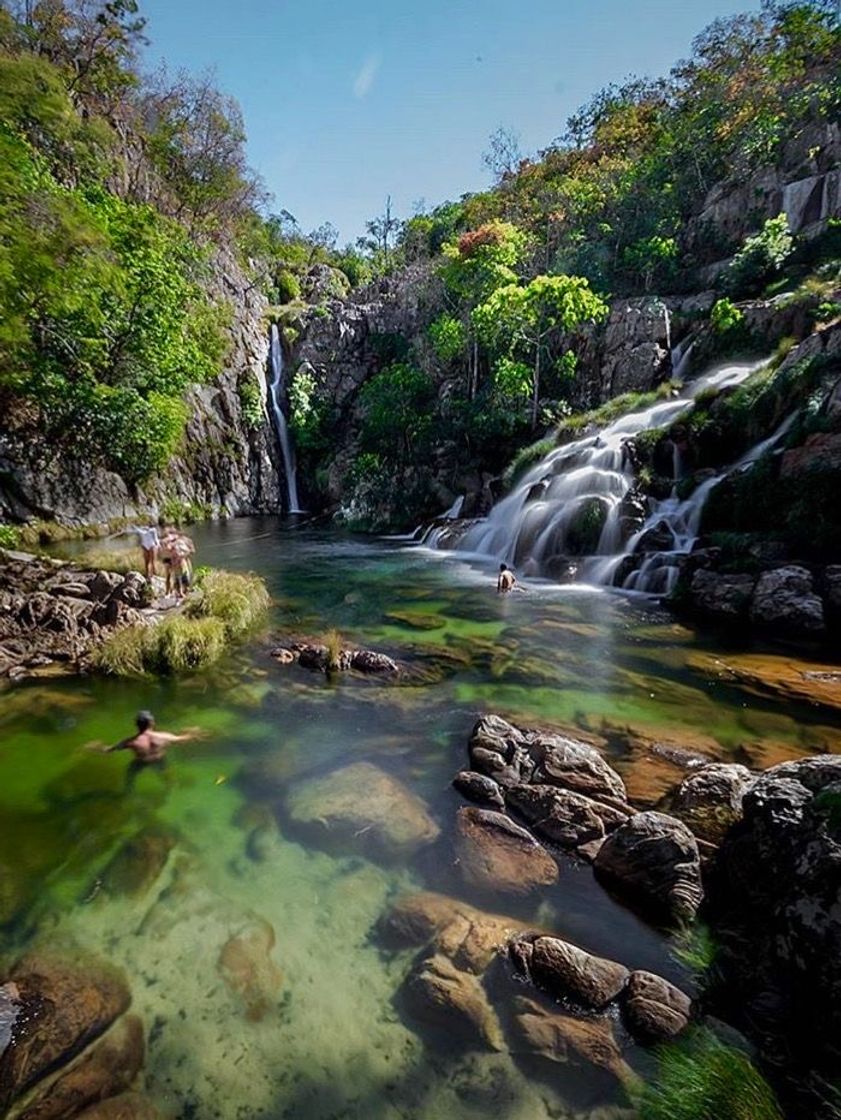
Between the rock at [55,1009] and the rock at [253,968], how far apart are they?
614 mm

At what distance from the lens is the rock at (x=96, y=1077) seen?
269 centimetres

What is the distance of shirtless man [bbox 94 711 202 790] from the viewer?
19.7ft

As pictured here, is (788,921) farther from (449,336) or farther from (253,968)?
(449,336)

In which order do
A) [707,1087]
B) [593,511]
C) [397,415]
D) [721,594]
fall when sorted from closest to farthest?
[707,1087]
[721,594]
[593,511]
[397,415]

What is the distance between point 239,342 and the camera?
1382 inches

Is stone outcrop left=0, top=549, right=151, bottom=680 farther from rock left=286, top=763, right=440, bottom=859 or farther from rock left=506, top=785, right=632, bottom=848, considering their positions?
rock left=506, top=785, right=632, bottom=848

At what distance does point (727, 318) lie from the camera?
69.1 ft

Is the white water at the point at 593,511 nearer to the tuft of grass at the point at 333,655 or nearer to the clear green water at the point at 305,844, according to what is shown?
the clear green water at the point at 305,844

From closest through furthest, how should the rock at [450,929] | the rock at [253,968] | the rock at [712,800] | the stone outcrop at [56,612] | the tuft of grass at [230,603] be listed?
1. the rock at [253,968]
2. the rock at [450,929]
3. the rock at [712,800]
4. the stone outcrop at [56,612]
5. the tuft of grass at [230,603]

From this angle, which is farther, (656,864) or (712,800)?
(712,800)

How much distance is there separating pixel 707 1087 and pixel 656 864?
65.3 inches

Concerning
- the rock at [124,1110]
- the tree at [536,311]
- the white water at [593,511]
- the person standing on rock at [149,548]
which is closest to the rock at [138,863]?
the rock at [124,1110]

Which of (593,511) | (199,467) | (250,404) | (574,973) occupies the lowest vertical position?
(574,973)

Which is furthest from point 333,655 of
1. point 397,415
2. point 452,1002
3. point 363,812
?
point 397,415
